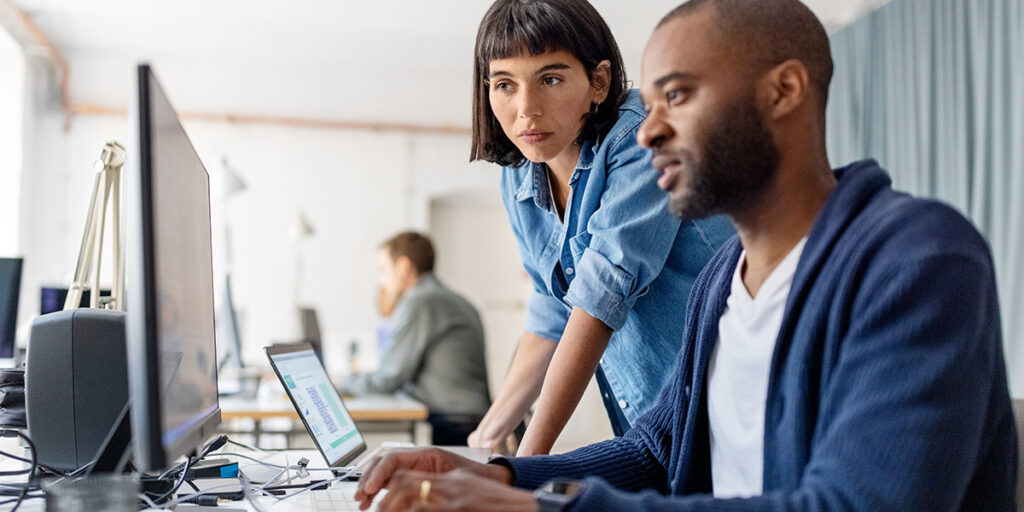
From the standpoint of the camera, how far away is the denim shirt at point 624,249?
1426mm

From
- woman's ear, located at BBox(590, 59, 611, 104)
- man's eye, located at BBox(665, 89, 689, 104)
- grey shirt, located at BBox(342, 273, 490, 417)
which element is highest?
woman's ear, located at BBox(590, 59, 611, 104)

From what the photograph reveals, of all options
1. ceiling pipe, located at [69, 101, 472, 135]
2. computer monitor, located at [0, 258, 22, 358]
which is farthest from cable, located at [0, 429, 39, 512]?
ceiling pipe, located at [69, 101, 472, 135]

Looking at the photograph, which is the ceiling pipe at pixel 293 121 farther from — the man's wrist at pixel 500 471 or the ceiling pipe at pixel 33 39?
the man's wrist at pixel 500 471

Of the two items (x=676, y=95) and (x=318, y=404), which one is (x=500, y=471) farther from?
(x=318, y=404)

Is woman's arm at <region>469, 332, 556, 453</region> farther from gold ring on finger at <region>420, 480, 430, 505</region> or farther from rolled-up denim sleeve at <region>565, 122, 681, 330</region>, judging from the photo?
gold ring on finger at <region>420, 480, 430, 505</region>

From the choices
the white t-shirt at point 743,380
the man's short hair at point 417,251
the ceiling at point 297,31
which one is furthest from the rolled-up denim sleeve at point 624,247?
the ceiling at point 297,31

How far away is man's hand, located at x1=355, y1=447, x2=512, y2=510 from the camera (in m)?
0.98

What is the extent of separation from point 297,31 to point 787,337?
20.3 ft

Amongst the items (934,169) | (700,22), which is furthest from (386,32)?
(700,22)

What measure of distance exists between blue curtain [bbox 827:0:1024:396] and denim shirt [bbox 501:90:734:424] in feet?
10.7

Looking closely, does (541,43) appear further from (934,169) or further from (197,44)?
(197,44)

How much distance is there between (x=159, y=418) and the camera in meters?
0.78

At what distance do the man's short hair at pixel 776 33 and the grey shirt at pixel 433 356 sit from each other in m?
3.16

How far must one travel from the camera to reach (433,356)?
410 cm
